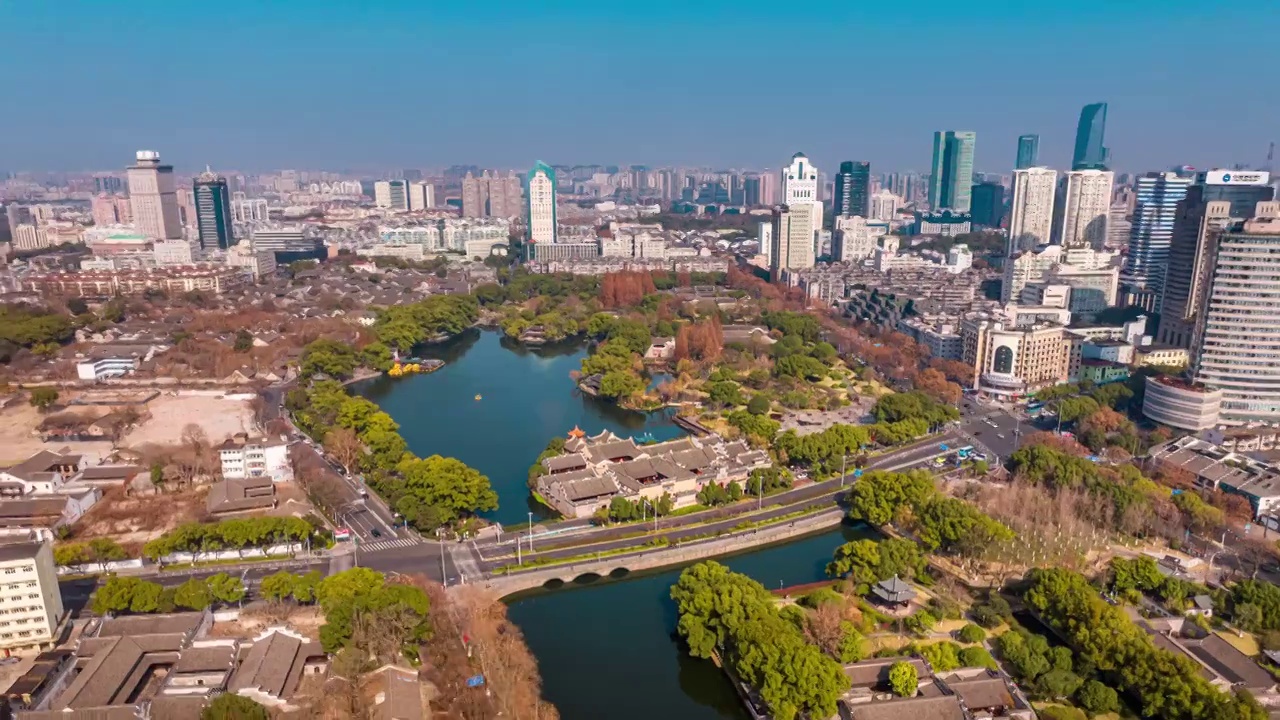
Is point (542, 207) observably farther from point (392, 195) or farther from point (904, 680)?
→ point (904, 680)

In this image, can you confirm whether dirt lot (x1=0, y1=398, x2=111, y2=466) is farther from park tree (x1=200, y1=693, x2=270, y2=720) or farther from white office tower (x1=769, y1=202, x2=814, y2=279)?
white office tower (x1=769, y1=202, x2=814, y2=279)

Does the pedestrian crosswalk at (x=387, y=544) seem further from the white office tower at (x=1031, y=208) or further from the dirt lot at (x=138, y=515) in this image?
the white office tower at (x=1031, y=208)

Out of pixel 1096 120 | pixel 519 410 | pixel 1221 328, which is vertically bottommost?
pixel 519 410

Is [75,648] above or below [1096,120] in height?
below

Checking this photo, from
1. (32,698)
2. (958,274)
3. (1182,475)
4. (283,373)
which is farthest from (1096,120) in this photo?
(32,698)

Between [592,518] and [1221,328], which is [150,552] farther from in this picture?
[1221,328]

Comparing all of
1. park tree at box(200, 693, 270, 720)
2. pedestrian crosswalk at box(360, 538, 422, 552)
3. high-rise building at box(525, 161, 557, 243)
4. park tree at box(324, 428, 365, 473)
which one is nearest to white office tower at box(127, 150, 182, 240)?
high-rise building at box(525, 161, 557, 243)

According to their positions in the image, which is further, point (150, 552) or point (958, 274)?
point (958, 274)
